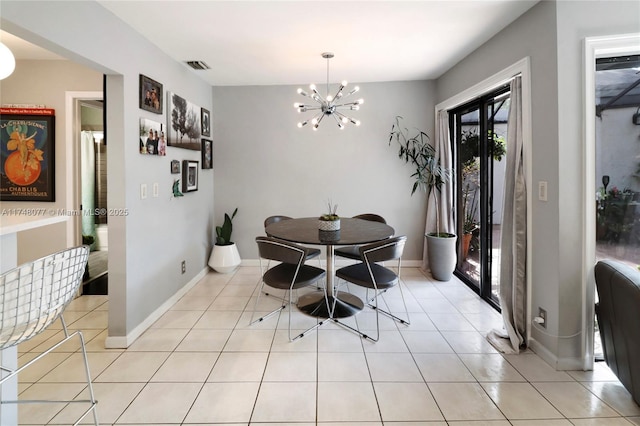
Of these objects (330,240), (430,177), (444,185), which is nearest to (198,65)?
(330,240)

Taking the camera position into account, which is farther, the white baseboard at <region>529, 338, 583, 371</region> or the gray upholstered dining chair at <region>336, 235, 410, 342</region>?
the gray upholstered dining chair at <region>336, 235, 410, 342</region>

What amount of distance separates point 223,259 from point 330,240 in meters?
2.11

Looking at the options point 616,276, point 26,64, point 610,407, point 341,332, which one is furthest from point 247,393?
point 26,64

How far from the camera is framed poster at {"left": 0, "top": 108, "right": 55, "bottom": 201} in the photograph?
3.29m

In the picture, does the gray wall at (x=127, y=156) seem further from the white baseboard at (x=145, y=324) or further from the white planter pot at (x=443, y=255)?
the white planter pot at (x=443, y=255)

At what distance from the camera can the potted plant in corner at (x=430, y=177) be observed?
395 cm

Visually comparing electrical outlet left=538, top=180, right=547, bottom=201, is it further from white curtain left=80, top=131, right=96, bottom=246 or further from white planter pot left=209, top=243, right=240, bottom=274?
white curtain left=80, top=131, right=96, bottom=246

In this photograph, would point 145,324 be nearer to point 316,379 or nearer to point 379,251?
point 316,379

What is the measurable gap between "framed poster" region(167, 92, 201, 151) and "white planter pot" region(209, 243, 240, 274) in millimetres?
A: 1290

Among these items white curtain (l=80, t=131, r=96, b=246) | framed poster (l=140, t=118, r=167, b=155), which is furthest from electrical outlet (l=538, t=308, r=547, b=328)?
white curtain (l=80, t=131, r=96, b=246)

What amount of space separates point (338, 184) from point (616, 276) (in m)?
3.13

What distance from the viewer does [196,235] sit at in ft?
13.2

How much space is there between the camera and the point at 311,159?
4.55 meters

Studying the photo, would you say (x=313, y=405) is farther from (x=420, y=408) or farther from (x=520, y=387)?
(x=520, y=387)
